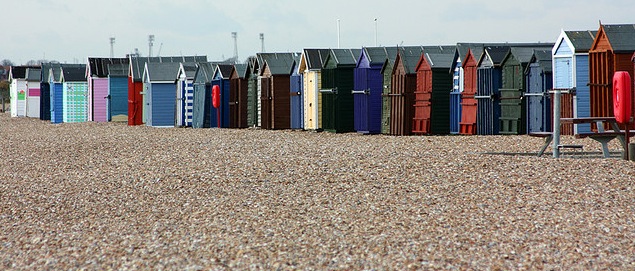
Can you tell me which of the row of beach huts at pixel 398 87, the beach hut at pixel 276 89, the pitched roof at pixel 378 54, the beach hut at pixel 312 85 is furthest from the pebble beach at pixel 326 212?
the beach hut at pixel 276 89

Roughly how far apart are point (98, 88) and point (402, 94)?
26936mm

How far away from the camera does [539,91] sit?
26.2 m

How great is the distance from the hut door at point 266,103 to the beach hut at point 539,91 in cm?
1280

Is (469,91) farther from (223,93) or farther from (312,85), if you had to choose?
(223,93)

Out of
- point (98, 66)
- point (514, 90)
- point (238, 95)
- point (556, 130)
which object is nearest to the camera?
point (556, 130)

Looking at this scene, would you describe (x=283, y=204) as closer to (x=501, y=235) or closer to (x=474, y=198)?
(x=474, y=198)

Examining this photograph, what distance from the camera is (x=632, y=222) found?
1059 cm

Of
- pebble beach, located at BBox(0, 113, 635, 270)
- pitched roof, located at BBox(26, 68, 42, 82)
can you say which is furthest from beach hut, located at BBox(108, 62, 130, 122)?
pebble beach, located at BBox(0, 113, 635, 270)

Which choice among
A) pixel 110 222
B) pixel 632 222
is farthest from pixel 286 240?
pixel 632 222

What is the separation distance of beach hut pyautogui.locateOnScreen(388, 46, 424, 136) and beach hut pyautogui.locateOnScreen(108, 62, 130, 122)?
24.0m

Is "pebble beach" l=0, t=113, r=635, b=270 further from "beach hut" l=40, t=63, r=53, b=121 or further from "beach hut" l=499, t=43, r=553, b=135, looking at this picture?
"beach hut" l=40, t=63, r=53, b=121

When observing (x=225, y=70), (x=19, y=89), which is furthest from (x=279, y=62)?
(x=19, y=89)

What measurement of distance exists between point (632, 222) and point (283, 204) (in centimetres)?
433

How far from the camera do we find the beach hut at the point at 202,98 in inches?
1656
